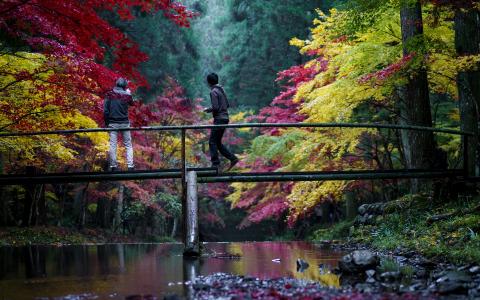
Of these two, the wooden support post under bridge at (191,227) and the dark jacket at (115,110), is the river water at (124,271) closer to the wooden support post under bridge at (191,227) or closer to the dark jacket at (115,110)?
the wooden support post under bridge at (191,227)

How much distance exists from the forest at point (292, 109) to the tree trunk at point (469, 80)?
26 mm

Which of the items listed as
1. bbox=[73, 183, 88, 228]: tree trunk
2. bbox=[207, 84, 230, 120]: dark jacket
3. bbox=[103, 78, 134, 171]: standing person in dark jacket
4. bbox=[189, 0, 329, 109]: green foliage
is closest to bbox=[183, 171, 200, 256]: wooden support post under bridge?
bbox=[207, 84, 230, 120]: dark jacket

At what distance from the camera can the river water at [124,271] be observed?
528cm

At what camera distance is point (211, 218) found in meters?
26.0

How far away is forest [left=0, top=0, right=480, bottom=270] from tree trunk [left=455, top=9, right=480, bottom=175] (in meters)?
0.03

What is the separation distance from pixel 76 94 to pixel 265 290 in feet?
26.2

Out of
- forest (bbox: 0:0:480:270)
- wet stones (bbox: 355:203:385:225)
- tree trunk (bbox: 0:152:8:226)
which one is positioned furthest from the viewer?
tree trunk (bbox: 0:152:8:226)

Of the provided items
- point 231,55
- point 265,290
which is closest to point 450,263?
point 265,290

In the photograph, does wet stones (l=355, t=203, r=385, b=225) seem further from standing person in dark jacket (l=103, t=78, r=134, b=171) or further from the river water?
standing person in dark jacket (l=103, t=78, r=134, b=171)

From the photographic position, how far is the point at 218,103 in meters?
9.30

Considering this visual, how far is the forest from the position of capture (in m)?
9.16

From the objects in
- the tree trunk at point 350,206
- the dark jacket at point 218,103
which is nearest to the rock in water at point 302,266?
the dark jacket at point 218,103

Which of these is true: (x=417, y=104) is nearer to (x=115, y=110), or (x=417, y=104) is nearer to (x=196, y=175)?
(x=196, y=175)

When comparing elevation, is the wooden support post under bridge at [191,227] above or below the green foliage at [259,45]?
below
